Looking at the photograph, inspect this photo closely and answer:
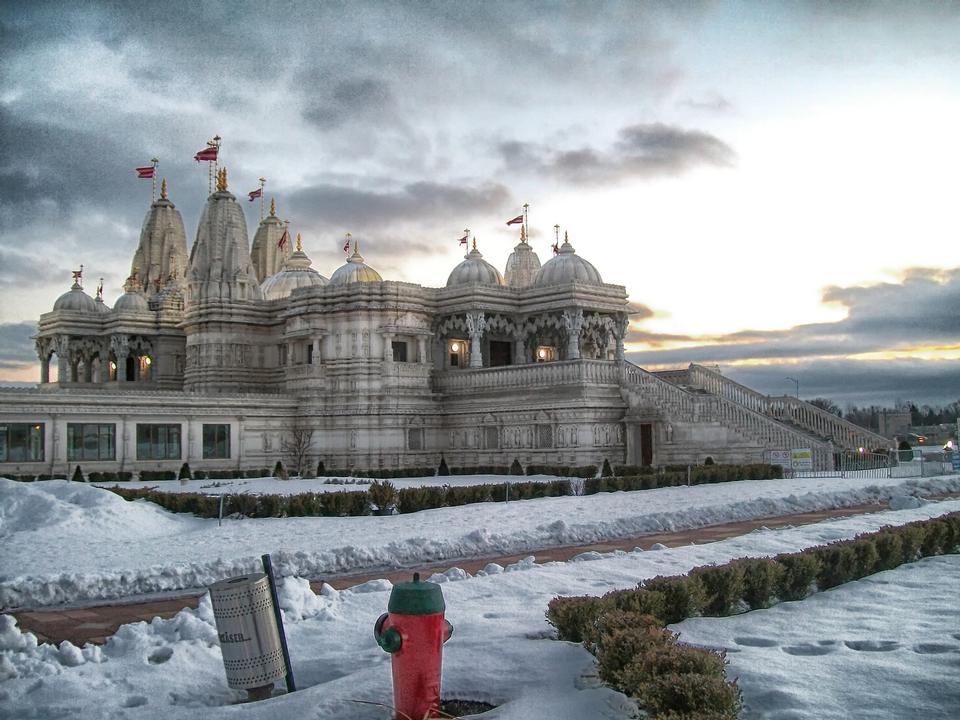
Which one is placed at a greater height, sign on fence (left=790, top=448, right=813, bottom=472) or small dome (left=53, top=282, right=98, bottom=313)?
small dome (left=53, top=282, right=98, bottom=313)

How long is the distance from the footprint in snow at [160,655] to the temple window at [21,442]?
3288cm

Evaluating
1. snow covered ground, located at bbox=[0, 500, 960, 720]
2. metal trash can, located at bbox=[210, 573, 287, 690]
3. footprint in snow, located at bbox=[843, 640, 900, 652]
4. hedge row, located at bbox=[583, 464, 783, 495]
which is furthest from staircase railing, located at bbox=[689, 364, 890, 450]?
metal trash can, located at bbox=[210, 573, 287, 690]

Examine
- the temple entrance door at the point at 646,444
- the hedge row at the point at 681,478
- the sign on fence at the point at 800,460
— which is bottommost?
the hedge row at the point at 681,478

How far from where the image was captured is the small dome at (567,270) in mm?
48938

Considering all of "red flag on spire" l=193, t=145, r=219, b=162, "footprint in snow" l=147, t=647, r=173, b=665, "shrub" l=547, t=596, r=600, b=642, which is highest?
"red flag on spire" l=193, t=145, r=219, b=162

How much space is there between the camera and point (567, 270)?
161 feet

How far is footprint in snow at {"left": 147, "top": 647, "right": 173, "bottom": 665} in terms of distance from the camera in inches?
379

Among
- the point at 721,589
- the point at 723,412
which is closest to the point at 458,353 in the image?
the point at 723,412

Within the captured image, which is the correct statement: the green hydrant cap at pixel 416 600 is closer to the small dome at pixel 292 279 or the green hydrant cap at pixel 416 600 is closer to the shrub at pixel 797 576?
the shrub at pixel 797 576

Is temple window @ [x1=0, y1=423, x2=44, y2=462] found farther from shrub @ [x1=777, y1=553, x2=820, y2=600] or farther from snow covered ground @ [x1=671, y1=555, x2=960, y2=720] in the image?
snow covered ground @ [x1=671, y1=555, x2=960, y2=720]

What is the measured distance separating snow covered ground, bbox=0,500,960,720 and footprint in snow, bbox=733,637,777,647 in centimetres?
2

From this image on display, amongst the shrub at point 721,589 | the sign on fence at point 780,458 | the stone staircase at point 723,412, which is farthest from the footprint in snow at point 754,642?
the stone staircase at point 723,412

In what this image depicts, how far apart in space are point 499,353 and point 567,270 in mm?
6785

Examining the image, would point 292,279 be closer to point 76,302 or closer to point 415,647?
point 76,302
